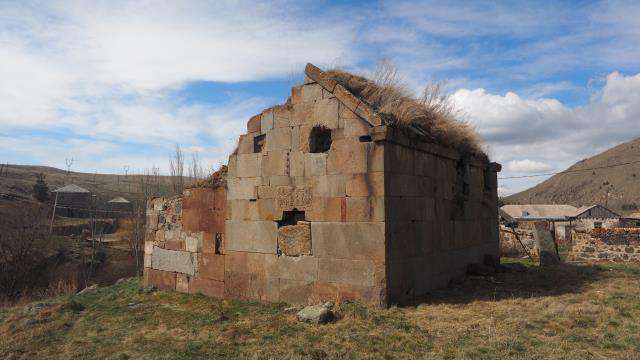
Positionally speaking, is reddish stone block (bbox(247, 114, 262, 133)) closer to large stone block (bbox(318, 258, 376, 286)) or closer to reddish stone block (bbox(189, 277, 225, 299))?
large stone block (bbox(318, 258, 376, 286))

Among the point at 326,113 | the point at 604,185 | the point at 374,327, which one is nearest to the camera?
the point at 374,327

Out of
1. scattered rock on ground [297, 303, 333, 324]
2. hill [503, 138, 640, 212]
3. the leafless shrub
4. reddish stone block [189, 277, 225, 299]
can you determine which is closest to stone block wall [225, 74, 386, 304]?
reddish stone block [189, 277, 225, 299]

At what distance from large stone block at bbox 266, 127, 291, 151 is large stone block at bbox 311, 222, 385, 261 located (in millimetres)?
1456

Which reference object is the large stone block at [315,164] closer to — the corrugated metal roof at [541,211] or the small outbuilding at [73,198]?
the small outbuilding at [73,198]

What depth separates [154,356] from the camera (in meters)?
5.37

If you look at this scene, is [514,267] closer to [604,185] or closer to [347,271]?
[347,271]

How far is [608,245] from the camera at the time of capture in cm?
1396

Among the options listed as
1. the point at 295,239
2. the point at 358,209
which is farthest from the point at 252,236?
the point at 358,209

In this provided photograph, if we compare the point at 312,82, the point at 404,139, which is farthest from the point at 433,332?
the point at 312,82

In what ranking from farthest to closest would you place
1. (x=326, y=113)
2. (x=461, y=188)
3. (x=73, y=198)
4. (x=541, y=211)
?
(x=541, y=211), (x=73, y=198), (x=461, y=188), (x=326, y=113)

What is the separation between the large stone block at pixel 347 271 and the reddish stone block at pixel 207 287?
2.36m

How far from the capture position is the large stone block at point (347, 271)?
6.29m

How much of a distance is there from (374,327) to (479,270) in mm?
4093

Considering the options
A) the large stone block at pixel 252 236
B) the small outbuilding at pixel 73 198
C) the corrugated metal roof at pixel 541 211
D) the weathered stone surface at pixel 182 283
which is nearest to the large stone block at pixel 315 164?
the large stone block at pixel 252 236
